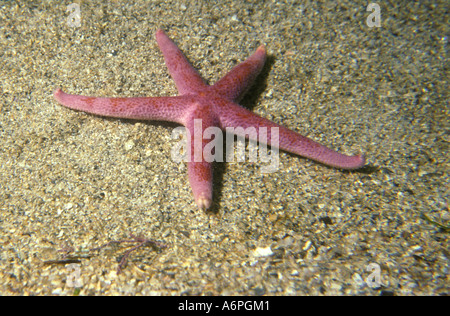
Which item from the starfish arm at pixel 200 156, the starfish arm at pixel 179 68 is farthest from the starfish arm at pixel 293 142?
the starfish arm at pixel 179 68

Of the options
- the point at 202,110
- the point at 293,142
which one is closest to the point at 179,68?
the point at 202,110

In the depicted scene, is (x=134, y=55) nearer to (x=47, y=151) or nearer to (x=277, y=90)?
(x=47, y=151)

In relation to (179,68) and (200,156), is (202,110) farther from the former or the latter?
(179,68)

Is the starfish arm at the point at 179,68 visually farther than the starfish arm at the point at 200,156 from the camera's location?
Yes

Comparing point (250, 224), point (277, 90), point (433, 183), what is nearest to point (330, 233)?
point (250, 224)

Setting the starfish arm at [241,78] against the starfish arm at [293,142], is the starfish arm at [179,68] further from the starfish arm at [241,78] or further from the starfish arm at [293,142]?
the starfish arm at [293,142]

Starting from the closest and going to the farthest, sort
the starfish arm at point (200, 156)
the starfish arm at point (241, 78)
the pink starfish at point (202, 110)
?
the starfish arm at point (200, 156)
the pink starfish at point (202, 110)
the starfish arm at point (241, 78)

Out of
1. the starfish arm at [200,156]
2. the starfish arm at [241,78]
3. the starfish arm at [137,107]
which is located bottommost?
the starfish arm at [200,156]
